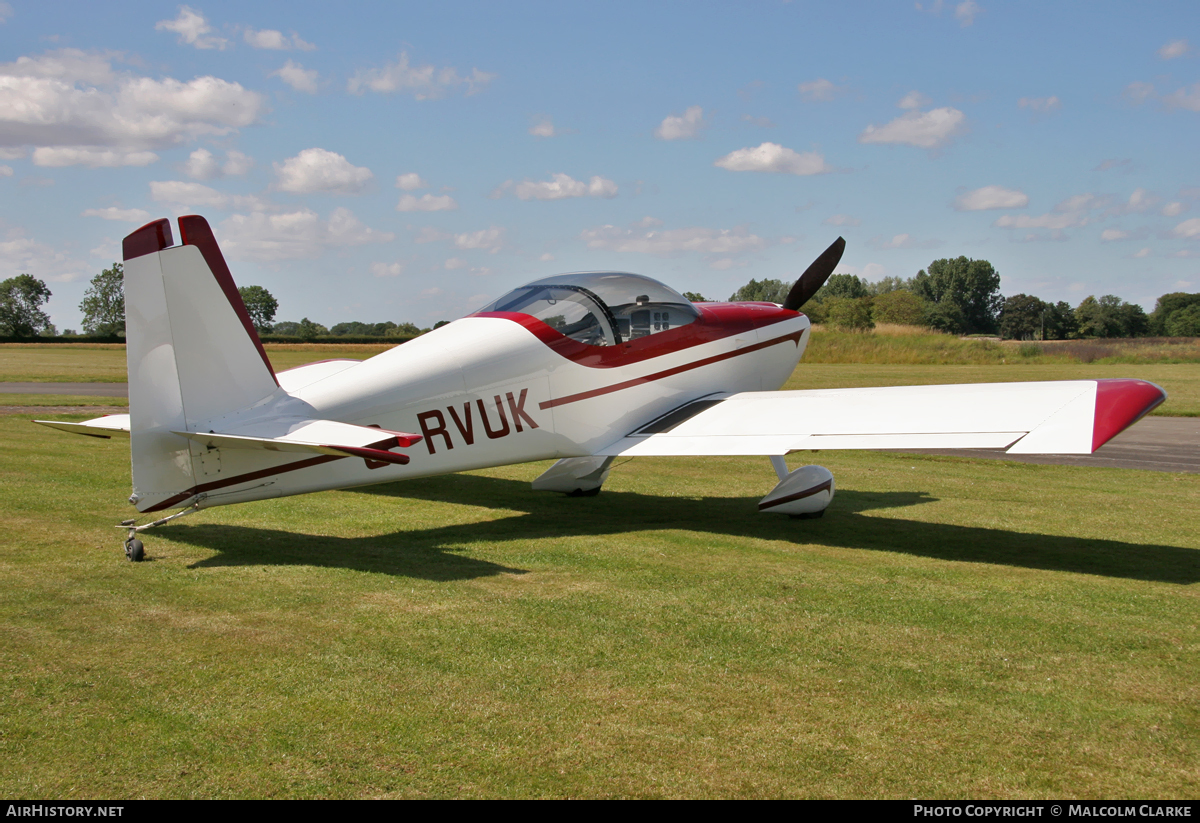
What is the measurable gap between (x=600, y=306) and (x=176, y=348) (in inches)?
149

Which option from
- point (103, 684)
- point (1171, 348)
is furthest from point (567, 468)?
point (1171, 348)

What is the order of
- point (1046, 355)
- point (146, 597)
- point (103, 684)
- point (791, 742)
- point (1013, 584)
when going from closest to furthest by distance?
1. point (791, 742)
2. point (103, 684)
3. point (146, 597)
4. point (1013, 584)
5. point (1046, 355)

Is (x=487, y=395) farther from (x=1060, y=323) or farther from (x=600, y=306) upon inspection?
(x=1060, y=323)

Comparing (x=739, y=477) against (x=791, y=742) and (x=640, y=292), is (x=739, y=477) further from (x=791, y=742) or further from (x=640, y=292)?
(x=791, y=742)

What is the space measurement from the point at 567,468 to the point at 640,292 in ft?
7.17

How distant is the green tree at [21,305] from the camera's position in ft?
372

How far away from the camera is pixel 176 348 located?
592cm

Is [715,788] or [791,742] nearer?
[715,788]

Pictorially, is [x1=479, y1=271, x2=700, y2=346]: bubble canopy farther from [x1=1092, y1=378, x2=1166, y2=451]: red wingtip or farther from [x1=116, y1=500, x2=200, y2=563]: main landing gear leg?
[x1=1092, y1=378, x2=1166, y2=451]: red wingtip

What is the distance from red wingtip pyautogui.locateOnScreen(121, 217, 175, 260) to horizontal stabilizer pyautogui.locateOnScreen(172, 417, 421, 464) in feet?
4.04

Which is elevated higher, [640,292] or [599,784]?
[640,292]

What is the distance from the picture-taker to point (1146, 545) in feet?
23.8

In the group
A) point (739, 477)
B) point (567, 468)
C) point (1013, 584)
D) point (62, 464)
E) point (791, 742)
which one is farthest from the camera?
point (739, 477)

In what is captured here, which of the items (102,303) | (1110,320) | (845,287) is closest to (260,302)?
(102,303)
